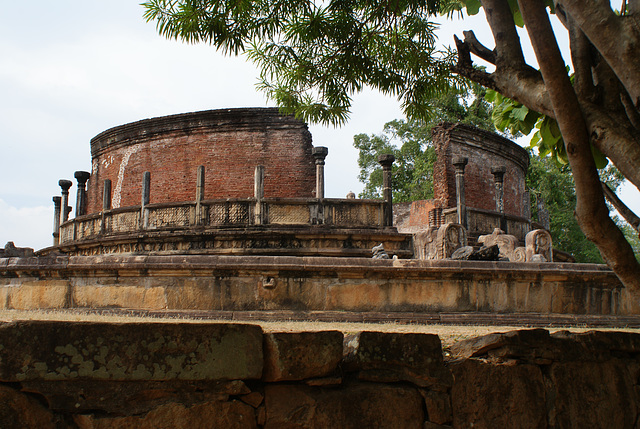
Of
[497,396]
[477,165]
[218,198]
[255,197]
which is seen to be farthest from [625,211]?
[477,165]

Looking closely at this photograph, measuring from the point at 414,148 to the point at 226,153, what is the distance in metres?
16.0

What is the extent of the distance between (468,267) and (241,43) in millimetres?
3883

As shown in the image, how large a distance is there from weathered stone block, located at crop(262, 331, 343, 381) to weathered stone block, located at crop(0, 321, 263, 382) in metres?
0.06

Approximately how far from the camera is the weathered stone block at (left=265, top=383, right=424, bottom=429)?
2.66m

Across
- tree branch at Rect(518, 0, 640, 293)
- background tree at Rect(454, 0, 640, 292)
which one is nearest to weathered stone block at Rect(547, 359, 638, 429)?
background tree at Rect(454, 0, 640, 292)

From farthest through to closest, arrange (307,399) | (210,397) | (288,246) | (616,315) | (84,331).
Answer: (288,246)
(616,315)
(307,399)
(210,397)
(84,331)

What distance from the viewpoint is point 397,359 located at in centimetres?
288

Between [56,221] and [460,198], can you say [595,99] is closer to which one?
[460,198]

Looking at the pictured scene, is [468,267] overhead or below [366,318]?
overhead

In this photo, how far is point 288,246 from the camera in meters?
12.1

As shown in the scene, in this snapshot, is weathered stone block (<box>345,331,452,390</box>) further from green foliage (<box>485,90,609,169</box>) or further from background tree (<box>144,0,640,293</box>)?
green foliage (<box>485,90,609,169</box>)

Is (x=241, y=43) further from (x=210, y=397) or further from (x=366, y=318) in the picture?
(x=210, y=397)

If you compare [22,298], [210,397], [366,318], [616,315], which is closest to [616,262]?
[210,397]

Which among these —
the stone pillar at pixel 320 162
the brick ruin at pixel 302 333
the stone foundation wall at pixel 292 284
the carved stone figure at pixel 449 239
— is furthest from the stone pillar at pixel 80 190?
the carved stone figure at pixel 449 239
